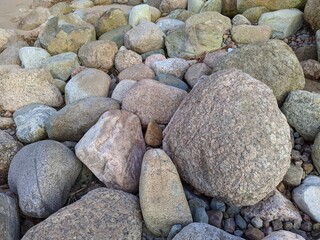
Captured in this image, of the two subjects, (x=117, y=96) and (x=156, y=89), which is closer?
(x=156, y=89)

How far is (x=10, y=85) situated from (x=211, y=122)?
2376 millimetres

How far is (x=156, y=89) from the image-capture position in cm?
298

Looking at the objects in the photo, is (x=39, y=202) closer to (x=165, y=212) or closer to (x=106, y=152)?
(x=106, y=152)

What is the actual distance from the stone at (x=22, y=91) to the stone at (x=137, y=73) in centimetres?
75

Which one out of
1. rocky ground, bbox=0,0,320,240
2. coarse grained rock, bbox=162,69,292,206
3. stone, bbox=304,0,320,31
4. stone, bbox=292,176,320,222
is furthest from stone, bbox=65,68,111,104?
stone, bbox=304,0,320,31

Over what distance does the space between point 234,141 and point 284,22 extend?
2.46m

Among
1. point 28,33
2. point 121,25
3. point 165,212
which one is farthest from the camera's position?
point 28,33

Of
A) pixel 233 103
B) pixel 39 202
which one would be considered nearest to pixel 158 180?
pixel 233 103

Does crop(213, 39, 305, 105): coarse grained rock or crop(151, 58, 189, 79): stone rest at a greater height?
crop(213, 39, 305, 105): coarse grained rock

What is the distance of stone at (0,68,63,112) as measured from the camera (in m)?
3.64

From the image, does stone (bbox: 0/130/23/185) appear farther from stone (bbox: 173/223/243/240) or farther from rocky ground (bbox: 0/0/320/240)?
stone (bbox: 173/223/243/240)

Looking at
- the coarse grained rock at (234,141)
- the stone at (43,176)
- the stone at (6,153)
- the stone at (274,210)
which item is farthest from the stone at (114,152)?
the stone at (274,210)

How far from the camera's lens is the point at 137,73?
3.65m

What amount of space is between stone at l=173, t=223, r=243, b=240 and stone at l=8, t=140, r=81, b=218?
3.28 feet
